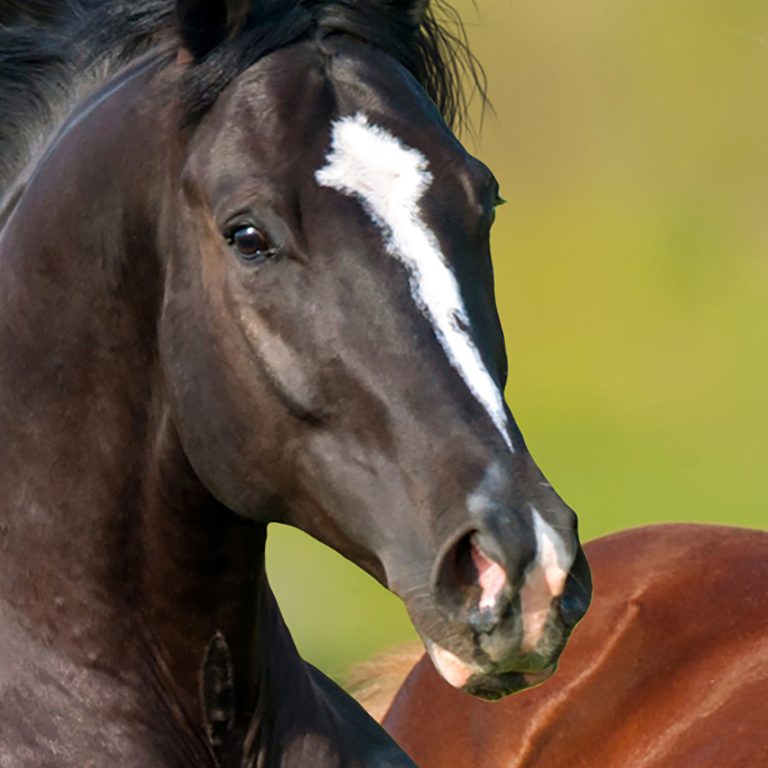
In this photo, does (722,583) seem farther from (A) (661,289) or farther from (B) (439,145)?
(A) (661,289)

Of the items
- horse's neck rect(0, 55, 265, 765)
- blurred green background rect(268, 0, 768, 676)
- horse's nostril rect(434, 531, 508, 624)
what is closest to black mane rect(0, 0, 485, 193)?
horse's neck rect(0, 55, 265, 765)

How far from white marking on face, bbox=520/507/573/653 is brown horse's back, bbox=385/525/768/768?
2.12 meters

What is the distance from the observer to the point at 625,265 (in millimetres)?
16484

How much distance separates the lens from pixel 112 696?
280cm

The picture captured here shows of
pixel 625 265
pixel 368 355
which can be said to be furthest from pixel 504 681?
pixel 625 265

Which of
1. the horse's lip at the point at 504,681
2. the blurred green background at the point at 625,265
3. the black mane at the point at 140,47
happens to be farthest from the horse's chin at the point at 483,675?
the blurred green background at the point at 625,265

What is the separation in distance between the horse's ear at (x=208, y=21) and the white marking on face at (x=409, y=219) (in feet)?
0.79

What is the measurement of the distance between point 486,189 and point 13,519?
894 millimetres

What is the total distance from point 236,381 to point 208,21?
21.5 inches

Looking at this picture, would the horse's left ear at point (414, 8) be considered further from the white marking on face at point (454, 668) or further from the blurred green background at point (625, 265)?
the blurred green background at point (625, 265)

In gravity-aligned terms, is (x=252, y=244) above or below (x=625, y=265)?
above

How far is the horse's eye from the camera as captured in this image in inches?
102

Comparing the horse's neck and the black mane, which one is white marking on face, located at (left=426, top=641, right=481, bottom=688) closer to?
the horse's neck

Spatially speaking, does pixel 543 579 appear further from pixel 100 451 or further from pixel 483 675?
pixel 100 451
